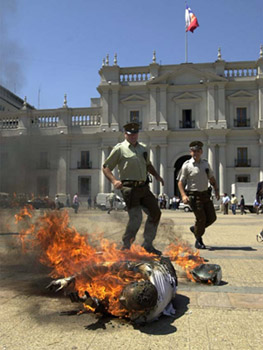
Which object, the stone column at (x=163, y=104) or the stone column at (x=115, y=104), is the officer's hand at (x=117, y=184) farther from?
the stone column at (x=115, y=104)

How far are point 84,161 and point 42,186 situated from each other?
31.7 meters

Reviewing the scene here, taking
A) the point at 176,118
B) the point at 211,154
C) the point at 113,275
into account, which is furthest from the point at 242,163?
the point at 113,275

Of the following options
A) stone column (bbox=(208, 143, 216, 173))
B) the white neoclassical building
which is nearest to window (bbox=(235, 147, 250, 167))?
the white neoclassical building

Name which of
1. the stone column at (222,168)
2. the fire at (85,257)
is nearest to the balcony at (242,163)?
the stone column at (222,168)

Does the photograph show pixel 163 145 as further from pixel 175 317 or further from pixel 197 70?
pixel 175 317

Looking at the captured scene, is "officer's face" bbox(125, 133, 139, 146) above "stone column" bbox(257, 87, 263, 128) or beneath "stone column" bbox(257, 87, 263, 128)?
beneath

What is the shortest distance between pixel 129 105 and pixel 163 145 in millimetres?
5989

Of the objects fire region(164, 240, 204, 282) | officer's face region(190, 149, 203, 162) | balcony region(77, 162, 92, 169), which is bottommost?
fire region(164, 240, 204, 282)

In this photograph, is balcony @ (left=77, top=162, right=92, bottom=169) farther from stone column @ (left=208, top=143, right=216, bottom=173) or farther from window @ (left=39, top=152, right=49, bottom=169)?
window @ (left=39, top=152, right=49, bottom=169)

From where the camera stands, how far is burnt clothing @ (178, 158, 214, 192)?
22.0 ft

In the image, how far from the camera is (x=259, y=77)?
35.4 metres

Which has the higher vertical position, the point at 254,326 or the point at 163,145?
the point at 163,145

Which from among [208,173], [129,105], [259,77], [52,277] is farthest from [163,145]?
[52,277]

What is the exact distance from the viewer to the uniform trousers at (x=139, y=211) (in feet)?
15.6
